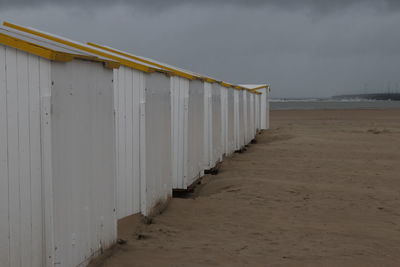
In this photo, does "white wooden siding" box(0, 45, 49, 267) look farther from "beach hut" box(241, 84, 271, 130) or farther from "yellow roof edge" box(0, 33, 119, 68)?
"beach hut" box(241, 84, 271, 130)

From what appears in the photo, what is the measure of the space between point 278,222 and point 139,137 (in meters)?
2.14

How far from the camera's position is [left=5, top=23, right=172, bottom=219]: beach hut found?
6.66 meters

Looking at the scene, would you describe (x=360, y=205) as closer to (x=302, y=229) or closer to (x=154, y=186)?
(x=302, y=229)

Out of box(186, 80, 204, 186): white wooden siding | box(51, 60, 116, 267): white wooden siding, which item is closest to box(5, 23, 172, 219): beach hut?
box(51, 60, 116, 267): white wooden siding

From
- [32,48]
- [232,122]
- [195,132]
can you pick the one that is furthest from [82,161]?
[232,122]

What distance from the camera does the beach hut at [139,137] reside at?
21.8ft

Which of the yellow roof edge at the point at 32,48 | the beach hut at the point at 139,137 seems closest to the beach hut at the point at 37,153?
the yellow roof edge at the point at 32,48

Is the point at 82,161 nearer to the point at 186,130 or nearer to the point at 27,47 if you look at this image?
the point at 27,47

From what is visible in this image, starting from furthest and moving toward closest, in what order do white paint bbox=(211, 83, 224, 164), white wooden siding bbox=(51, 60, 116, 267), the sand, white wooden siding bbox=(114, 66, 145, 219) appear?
white paint bbox=(211, 83, 224, 164), white wooden siding bbox=(114, 66, 145, 219), the sand, white wooden siding bbox=(51, 60, 116, 267)

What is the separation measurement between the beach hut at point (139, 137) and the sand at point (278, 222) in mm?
291

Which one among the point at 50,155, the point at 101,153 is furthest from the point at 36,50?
the point at 101,153

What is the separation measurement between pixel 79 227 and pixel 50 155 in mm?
851

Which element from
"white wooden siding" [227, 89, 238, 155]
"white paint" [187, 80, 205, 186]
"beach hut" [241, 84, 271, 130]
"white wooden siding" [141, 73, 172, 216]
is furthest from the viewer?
"beach hut" [241, 84, 271, 130]

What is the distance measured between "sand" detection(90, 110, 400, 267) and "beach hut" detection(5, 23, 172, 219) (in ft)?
0.95
